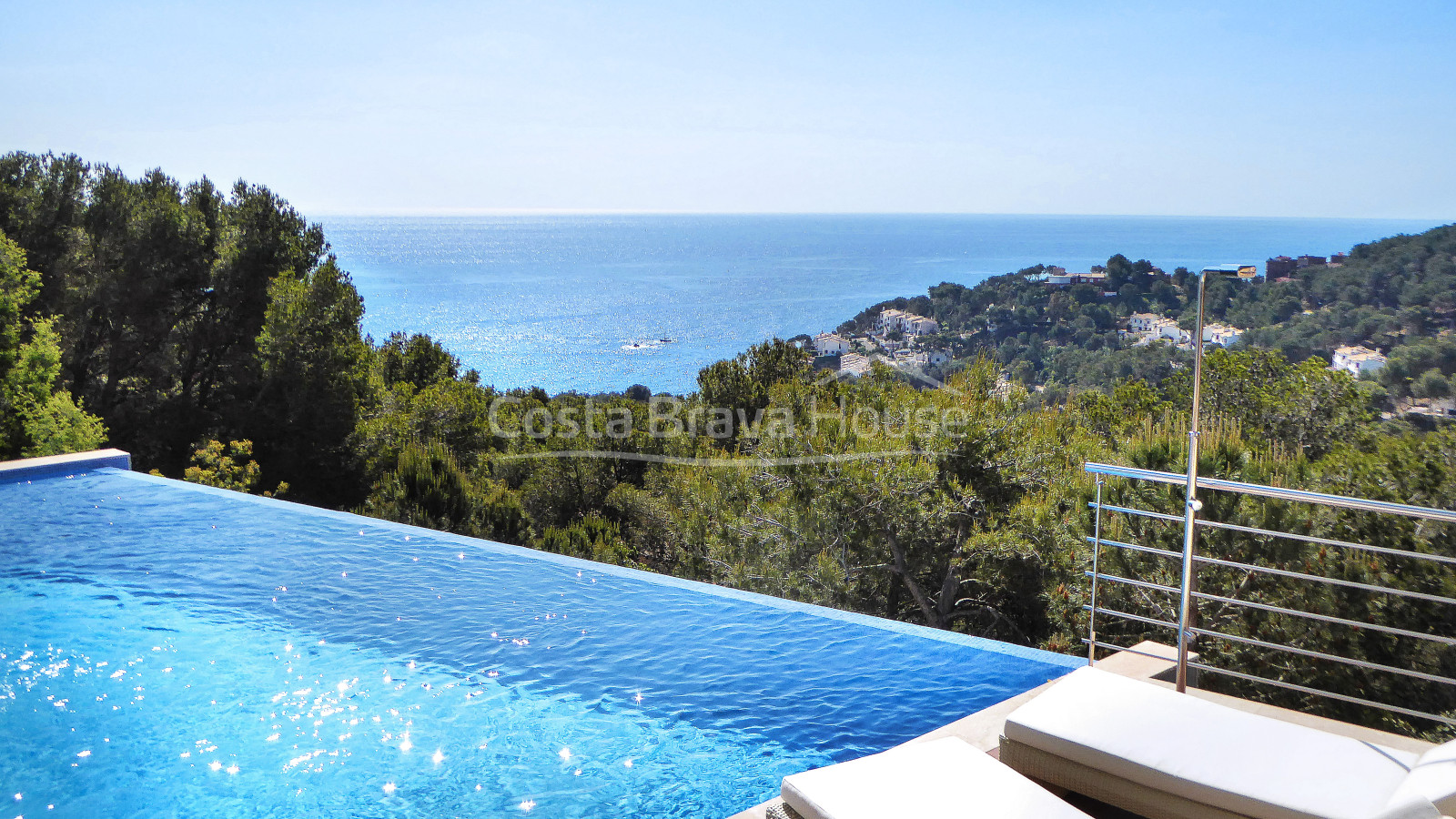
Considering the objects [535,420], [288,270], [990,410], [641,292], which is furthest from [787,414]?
[641,292]

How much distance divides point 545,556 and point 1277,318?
10.1m

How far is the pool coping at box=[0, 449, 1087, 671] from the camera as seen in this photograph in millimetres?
4160

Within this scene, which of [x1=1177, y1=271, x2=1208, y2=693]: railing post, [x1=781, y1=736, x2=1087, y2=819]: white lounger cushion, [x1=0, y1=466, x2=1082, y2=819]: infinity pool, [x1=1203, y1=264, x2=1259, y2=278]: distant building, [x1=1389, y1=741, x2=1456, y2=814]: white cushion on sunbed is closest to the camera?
[x1=1389, y1=741, x2=1456, y2=814]: white cushion on sunbed

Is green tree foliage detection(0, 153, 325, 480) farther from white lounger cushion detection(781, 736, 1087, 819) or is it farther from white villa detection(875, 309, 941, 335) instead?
white lounger cushion detection(781, 736, 1087, 819)

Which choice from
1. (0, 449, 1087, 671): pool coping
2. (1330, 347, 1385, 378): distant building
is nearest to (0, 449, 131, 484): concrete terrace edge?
(0, 449, 1087, 671): pool coping

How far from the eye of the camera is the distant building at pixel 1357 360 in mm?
10078

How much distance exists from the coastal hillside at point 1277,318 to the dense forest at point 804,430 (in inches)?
2.2

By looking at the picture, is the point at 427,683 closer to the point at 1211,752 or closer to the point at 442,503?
the point at 1211,752

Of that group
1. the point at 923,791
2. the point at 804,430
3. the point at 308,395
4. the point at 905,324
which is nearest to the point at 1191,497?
the point at 923,791

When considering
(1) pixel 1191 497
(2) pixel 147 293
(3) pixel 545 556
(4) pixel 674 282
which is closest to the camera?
(1) pixel 1191 497

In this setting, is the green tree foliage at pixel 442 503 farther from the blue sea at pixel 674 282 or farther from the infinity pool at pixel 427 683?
the blue sea at pixel 674 282

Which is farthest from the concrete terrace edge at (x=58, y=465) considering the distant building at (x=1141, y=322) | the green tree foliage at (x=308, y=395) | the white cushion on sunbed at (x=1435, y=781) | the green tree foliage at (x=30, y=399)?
the distant building at (x=1141, y=322)

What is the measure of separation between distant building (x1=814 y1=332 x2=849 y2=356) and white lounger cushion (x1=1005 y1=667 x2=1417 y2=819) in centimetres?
1734

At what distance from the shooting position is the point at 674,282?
256ft
